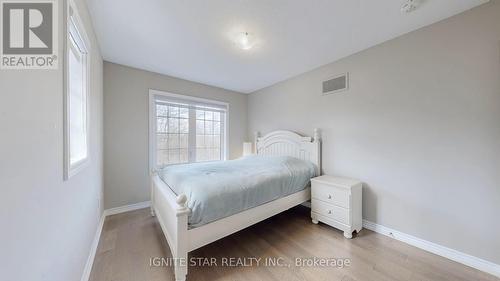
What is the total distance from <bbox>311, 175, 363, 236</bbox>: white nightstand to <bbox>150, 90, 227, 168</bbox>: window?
234 centimetres

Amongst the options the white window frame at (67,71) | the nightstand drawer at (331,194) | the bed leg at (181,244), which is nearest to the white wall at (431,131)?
the nightstand drawer at (331,194)

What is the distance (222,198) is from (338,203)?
1518 mm

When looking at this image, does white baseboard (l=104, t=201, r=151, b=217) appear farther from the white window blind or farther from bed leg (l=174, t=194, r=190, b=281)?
bed leg (l=174, t=194, r=190, b=281)

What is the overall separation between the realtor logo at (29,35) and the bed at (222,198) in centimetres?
113

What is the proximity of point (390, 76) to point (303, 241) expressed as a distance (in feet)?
7.39

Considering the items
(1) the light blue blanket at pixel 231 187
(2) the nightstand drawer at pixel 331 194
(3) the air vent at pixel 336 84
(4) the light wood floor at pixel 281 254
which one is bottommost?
(4) the light wood floor at pixel 281 254

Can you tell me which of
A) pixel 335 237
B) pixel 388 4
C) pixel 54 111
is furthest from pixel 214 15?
pixel 335 237

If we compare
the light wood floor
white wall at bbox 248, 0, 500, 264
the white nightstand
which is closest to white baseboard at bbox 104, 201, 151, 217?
the light wood floor

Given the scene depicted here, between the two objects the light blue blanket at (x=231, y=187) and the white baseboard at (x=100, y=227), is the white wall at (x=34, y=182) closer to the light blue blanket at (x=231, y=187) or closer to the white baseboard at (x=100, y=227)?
the white baseboard at (x=100, y=227)

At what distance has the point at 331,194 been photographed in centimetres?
230

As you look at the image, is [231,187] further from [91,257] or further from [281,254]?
[91,257]

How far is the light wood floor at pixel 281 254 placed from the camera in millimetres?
1555

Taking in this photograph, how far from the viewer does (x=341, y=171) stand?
8.64 ft

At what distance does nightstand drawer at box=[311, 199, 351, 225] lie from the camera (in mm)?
2156
